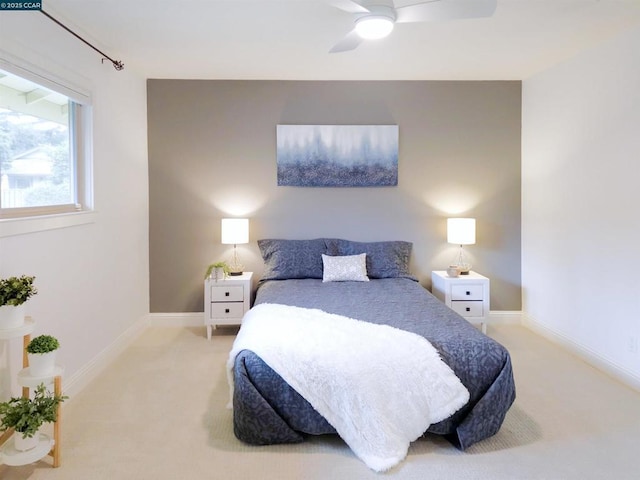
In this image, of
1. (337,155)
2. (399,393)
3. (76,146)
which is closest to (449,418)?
(399,393)

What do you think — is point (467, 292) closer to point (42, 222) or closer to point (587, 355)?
point (587, 355)

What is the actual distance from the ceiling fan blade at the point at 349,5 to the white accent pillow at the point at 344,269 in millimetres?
2303

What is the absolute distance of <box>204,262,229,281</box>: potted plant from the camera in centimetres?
421

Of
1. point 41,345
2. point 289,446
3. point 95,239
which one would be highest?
point 95,239

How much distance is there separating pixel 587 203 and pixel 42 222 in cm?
392

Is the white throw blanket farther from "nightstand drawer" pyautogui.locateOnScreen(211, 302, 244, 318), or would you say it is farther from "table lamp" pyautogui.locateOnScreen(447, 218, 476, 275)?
"table lamp" pyautogui.locateOnScreen(447, 218, 476, 275)

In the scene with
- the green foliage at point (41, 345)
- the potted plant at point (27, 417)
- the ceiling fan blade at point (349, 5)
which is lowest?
the potted plant at point (27, 417)

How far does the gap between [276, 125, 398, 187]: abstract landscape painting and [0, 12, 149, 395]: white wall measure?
1422 mm

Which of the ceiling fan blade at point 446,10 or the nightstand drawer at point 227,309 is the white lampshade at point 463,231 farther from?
the ceiling fan blade at point 446,10

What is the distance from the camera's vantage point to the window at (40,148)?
249 cm

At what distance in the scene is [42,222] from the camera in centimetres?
265

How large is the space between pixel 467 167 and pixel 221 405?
10.9 feet

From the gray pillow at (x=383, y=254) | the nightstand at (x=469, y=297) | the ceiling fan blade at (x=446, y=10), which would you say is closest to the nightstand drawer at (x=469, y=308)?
the nightstand at (x=469, y=297)

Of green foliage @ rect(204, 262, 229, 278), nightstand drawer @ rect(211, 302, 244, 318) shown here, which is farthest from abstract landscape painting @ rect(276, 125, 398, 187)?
nightstand drawer @ rect(211, 302, 244, 318)
